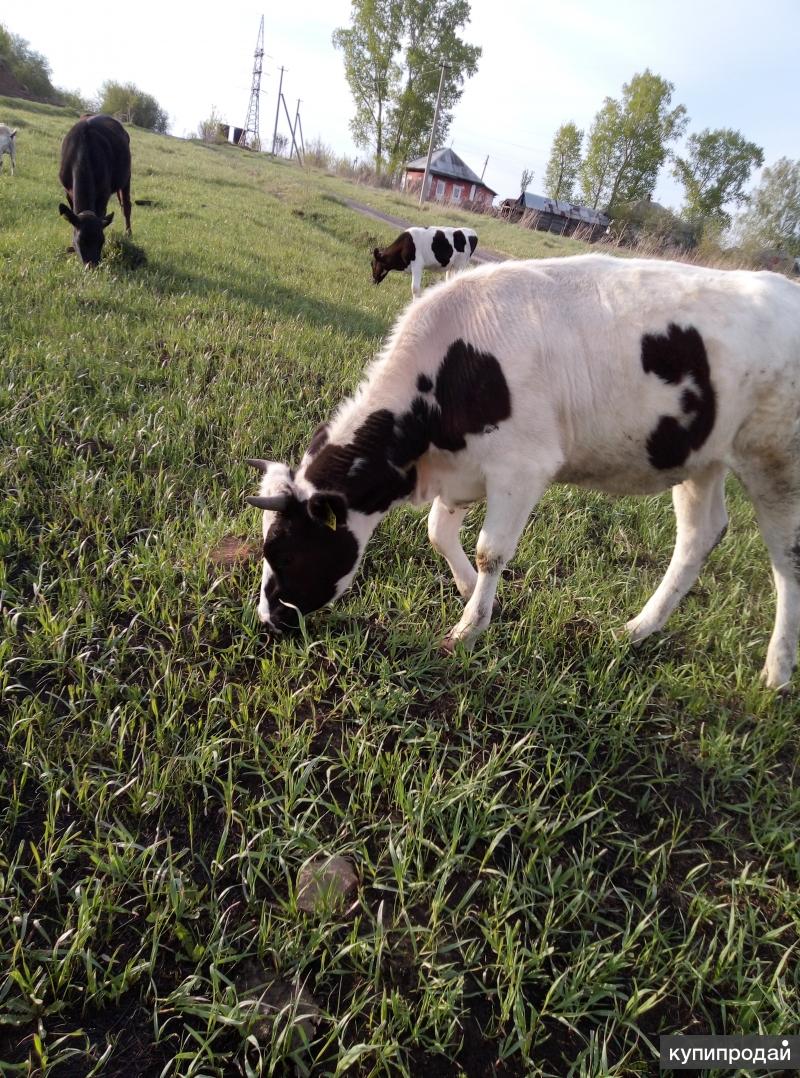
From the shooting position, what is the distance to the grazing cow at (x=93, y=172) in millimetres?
8952

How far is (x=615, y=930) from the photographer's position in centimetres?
211

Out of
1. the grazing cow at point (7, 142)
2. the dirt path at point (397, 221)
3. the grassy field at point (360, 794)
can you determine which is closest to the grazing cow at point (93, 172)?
the grassy field at point (360, 794)

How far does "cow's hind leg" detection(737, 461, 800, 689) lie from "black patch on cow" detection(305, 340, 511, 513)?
1439 mm

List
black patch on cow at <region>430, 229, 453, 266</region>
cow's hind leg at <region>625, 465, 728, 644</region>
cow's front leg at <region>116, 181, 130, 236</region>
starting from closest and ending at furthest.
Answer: cow's hind leg at <region>625, 465, 728, 644</region>, cow's front leg at <region>116, 181, 130, 236</region>, black patch on cow at <region>430, 229, 453, 266</region>

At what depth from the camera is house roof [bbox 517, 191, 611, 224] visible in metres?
58.8

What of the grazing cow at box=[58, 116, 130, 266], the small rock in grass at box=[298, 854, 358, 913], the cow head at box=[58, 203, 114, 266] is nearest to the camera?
the small rock in grass at box=[298, 854, 358, 913]

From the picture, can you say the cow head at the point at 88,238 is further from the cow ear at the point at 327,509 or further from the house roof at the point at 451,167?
the house roof at the point at 451,167

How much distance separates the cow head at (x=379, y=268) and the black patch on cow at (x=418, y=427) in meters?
10.1

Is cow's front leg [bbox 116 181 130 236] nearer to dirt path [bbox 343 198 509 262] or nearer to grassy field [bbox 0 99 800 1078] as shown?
grassy field [bbox 0 99 800 1078]

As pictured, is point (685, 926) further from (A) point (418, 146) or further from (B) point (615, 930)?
(A) point (418, 146)

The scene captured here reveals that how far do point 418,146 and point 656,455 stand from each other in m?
62.6

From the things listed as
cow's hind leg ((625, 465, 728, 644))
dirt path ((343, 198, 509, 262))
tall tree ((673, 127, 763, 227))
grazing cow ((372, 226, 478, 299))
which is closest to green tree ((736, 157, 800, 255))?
tall tree ((673, 127, 763, 227))

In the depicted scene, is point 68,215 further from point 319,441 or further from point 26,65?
point 26,65

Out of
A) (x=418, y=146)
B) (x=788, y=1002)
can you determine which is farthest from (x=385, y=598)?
(x=418, y=146)
